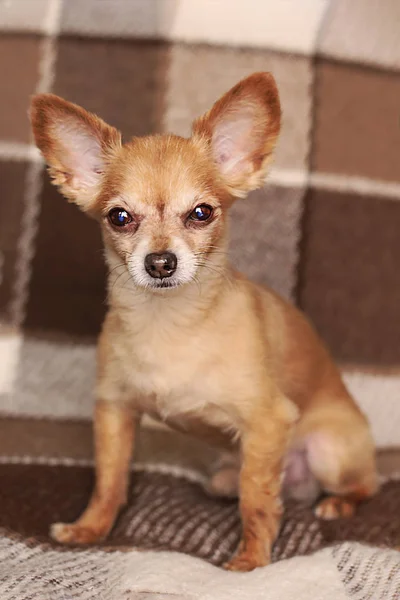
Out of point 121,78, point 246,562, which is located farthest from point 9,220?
point 246,562

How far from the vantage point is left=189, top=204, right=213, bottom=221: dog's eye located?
1.36 meters

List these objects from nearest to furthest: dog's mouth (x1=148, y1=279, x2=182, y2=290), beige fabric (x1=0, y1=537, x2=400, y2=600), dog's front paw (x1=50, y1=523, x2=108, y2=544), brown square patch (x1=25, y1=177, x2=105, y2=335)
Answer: beige fabric (x1=0, y1=537, x2=400, y2=600), dog's mouth (x1=148, y1=279, x2=182, y2=290), dog's front paw (x1=50, y1=523, x2=108, y2=544), brown square patch (x1=25, y1=177, x2=105, y2=335)

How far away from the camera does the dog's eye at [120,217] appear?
4.47ft

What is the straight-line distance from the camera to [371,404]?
2039 mm

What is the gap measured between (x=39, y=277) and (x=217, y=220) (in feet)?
2.53

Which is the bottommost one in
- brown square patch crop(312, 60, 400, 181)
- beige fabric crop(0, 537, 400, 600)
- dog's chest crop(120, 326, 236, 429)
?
beige fabric crop(0, 537, 400, 600)

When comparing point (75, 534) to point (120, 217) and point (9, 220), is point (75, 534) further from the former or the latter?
point (9, 220)

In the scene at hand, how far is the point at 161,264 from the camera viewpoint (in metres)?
1.25

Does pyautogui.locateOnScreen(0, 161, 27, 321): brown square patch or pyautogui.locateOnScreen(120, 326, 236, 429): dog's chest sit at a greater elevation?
pyautogui.locateOnScreen(0, 161, 27, 321): brown square patch

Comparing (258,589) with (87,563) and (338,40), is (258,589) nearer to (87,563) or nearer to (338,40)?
(87,563)

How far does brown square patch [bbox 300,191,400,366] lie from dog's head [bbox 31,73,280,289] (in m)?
0.60

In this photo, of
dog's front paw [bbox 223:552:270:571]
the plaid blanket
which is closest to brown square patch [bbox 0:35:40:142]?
the plaid blanket

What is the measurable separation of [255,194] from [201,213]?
0.69 meters

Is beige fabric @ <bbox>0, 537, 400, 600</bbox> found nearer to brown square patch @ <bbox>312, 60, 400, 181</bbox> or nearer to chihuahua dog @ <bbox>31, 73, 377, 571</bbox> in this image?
chihuahua dog @ <bbox>31, 73, 377, 571</bbox>
